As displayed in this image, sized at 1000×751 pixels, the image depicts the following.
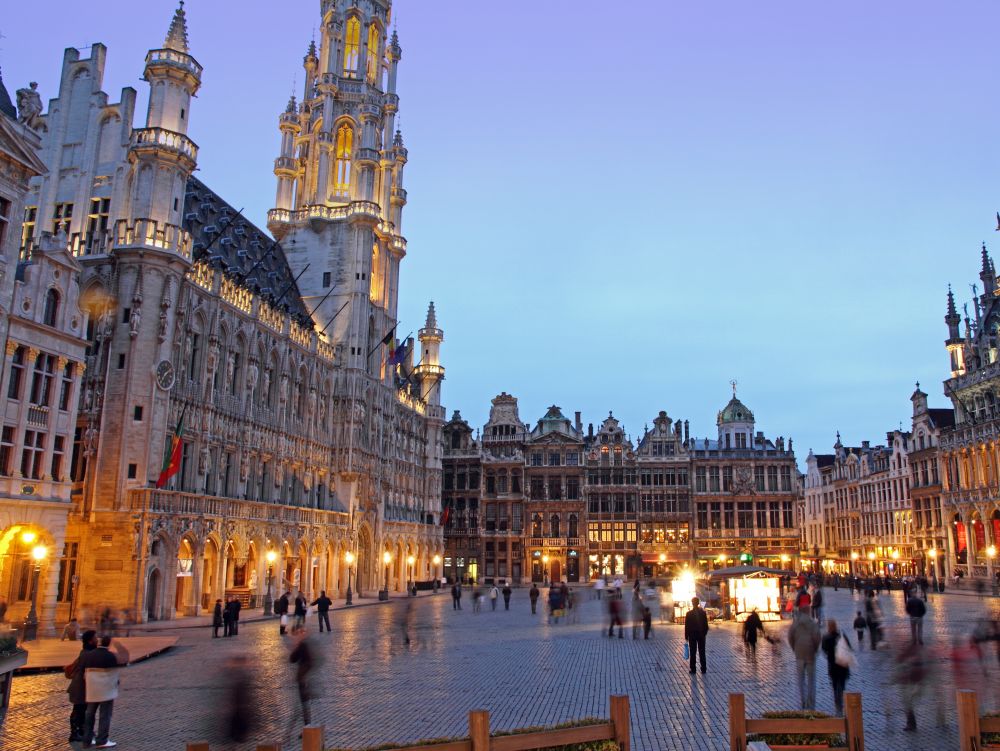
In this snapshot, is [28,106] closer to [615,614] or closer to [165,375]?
[165,375]

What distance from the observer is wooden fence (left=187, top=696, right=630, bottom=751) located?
862cm

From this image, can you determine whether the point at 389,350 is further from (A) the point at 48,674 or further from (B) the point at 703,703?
(B) the point at 703,703

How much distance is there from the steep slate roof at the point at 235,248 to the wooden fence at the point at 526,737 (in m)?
39.4

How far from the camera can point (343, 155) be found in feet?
225

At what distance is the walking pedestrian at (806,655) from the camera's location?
48.2 feet

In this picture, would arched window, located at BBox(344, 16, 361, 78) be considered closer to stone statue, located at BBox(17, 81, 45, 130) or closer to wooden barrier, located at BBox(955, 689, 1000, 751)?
stone statue, located at BBox(17, 81, 45, 130)

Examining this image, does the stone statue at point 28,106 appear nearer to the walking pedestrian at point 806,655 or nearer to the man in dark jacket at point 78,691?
the man in dark jacket at point 78,691

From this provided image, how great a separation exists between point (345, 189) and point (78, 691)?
2337 inches

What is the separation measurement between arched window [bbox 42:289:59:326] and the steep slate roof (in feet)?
40.3

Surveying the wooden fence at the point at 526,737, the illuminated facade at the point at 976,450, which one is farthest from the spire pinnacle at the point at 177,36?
the illuminated facade at the point at 976,450

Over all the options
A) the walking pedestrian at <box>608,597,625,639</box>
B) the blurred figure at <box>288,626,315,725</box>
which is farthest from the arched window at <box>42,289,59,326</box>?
the walking pedestrian at <box>608,597,625,639</box>

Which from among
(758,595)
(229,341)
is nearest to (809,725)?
(758,595)

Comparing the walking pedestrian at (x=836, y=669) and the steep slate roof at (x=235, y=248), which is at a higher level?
the steep slate roof at (x=235, y=248)

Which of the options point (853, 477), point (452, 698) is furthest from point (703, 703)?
point (853, 477)
